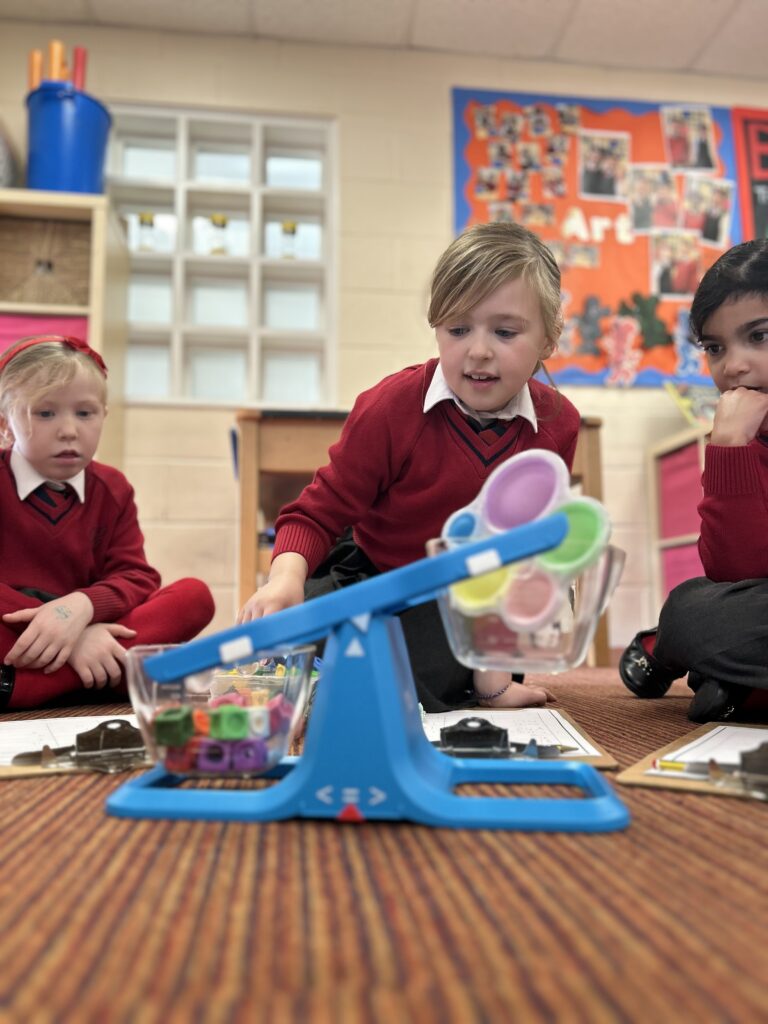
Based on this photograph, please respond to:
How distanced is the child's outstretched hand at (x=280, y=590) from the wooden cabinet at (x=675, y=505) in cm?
154

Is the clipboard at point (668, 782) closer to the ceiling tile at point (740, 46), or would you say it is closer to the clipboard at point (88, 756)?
the clipboard at point (88, 756)

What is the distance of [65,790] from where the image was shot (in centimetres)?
60

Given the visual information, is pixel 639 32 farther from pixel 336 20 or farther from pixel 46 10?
pixel 46 10

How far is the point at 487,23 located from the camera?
2.42 meters

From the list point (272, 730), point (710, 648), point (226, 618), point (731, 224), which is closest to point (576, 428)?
point (710, 648)

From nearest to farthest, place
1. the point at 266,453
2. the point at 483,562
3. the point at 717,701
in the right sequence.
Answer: the point at 483,562 → the point at 717,701 → the point at 266,453

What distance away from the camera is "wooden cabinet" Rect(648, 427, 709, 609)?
2213mm

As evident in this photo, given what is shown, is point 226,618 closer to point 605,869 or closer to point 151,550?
point 151,550

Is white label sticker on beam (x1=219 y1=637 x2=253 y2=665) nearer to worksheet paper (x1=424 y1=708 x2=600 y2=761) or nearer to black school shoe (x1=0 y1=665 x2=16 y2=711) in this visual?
worksheet paper (x1=424 y1=708 x2=600 y2=761)

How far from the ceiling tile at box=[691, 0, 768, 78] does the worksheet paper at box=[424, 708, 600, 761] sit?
7.78 ft

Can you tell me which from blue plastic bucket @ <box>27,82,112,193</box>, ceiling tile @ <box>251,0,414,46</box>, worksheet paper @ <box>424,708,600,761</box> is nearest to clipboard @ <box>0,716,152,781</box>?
worksheet paper @ <box>424,708,600,761</box>

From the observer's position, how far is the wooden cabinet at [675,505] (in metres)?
2.21

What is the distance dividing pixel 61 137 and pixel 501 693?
1.87 m

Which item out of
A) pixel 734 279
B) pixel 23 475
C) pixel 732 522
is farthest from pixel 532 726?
pixel 23 475
